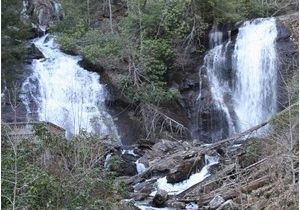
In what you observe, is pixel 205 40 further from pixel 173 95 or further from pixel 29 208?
pixel 29 208

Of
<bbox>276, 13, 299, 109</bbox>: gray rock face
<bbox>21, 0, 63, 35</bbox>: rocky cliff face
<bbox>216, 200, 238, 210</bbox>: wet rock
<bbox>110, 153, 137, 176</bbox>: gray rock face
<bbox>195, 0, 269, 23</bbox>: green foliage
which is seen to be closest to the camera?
<bbox>216, 200, 238, 210</bbox>: wet rock

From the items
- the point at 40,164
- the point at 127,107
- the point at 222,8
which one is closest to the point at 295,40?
the point at 222,8

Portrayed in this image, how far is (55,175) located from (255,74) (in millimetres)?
10655

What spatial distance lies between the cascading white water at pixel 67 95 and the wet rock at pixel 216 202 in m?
7.14

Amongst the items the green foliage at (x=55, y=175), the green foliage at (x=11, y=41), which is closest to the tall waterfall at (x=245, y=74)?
the green foliage at (x=11, y=41)

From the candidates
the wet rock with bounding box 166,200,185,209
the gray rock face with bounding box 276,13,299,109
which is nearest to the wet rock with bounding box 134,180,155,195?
the wet rock with bounding box 166,200,185,209

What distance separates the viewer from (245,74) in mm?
19375

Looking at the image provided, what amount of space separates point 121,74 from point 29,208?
11.6 m

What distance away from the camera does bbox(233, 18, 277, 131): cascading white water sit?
61.4ft

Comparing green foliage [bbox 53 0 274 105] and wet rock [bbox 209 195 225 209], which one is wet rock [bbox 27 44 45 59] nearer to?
green foliage [bbox 53 0 274 105]

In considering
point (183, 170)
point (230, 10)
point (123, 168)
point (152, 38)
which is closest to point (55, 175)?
point (183, 170)

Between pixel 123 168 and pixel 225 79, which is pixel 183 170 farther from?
pixel 225 79

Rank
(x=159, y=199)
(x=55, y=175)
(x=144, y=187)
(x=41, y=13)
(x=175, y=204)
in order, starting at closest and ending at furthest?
(x=55, y=175) → (x=175, y=204) → (x=159, y=199) → (x=144, y=187) → (x=41, y=13)

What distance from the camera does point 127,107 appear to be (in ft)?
65.7
